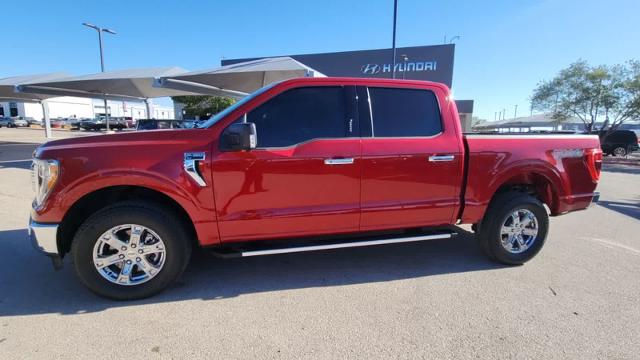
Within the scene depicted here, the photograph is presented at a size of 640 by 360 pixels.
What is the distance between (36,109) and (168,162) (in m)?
87.7

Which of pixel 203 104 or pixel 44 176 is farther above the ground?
pixel 203 104

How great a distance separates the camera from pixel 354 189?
11.3 ft

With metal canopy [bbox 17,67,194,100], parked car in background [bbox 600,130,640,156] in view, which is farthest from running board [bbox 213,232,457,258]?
parked car in background [bbox 600,130,640,156]

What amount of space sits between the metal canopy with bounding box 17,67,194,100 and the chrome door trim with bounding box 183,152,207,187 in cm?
1445

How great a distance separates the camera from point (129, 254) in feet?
10.2

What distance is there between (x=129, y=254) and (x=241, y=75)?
12.9 meters

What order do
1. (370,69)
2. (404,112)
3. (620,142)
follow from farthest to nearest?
(370,69), (620,142), (404,112)

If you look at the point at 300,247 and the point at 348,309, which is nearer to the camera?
the point at 348,309

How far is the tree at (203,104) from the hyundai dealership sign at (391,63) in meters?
11.7

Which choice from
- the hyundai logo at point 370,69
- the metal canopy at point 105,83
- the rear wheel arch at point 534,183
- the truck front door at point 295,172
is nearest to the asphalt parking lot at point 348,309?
the truck front door at point 295,172

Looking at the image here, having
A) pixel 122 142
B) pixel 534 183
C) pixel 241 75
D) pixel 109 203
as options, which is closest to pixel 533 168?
pixel 534 183

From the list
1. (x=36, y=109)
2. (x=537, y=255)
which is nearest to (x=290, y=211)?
(x=537, y=255)

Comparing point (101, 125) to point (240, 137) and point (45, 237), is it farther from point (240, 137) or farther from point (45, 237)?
point (240, 137)

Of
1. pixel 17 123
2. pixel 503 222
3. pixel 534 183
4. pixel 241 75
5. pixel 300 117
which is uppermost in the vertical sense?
pixel 241 75
